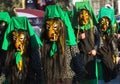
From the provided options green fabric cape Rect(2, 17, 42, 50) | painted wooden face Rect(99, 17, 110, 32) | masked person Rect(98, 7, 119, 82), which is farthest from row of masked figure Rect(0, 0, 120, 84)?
painted wooden face Rect(99, 17, 110, 32)

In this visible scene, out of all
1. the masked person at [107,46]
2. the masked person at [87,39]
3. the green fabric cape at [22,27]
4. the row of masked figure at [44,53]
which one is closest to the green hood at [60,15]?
the row of masked figure at [44,53]

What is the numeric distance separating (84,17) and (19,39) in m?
1.47

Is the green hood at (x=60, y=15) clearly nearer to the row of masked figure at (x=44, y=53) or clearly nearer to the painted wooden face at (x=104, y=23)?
the row of masked figure at (x=44, y=53)

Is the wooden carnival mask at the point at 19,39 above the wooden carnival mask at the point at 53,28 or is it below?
below

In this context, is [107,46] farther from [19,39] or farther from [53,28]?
[19,39]

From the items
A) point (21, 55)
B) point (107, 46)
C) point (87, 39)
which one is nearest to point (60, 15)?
point (21, 55)

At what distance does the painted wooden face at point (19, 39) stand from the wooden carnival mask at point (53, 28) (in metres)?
0.36

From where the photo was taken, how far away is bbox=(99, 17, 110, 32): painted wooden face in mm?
8133

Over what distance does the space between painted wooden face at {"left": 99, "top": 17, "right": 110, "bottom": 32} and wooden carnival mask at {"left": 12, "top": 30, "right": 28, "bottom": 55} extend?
177 centimetres

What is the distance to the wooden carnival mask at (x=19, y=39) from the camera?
6688mm

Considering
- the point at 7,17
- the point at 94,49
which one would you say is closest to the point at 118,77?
the point at 94,49

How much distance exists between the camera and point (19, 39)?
22.0 feet

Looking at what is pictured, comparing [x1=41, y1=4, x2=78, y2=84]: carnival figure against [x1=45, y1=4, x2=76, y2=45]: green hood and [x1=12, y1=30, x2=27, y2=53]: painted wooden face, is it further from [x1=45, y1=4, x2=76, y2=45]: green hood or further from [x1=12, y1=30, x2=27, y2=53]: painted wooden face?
[x1=12, y1=30, x2=27, y2=53]: painted wooden face

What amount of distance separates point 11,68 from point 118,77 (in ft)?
9.20
